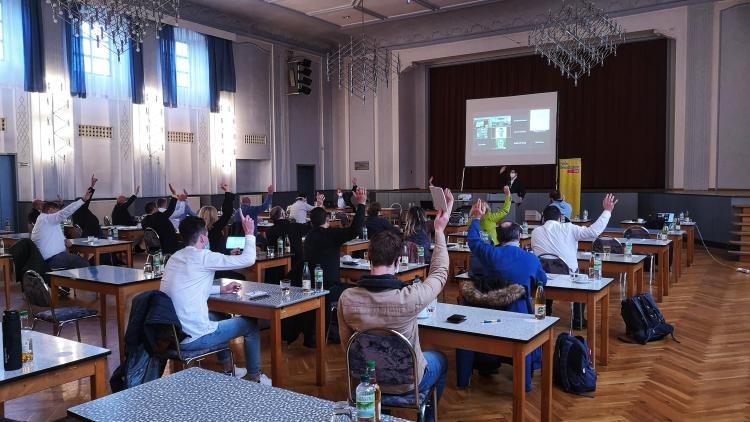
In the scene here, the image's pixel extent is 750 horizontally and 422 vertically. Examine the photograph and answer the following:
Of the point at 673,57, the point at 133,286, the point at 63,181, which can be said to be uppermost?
the point at 673,57

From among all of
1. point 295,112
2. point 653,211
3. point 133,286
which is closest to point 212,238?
point 133,286

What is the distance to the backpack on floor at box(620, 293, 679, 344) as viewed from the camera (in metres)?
5.59

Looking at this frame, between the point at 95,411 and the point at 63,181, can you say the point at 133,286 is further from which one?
the point at 63,181

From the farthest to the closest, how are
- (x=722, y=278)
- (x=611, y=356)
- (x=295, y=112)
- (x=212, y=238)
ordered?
(x=295, y=112) < (x=722, y=278) < (x=212, y=238) < (x=611, y=356)

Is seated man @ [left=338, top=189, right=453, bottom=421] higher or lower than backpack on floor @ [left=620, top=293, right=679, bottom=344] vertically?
higher

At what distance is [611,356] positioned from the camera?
5211 mm

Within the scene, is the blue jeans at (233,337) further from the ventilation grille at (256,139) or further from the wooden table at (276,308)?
the ventilation grille at (256,139)

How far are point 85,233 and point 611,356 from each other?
25.5 feet

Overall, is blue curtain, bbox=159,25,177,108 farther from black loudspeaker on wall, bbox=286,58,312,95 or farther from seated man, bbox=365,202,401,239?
seated man, bbox=365,202,401,239

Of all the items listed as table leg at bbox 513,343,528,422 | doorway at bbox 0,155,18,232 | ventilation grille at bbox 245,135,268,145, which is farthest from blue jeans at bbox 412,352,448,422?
ventilation grille at bbox 245,135,268,145

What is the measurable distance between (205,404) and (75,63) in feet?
42.1

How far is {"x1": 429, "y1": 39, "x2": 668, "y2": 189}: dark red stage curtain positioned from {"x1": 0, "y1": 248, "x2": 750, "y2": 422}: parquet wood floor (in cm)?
996

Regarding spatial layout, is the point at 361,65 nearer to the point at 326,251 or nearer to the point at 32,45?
the point at 32,45

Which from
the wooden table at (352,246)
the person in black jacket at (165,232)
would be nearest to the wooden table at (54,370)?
the person in black jacket at (165,232)
